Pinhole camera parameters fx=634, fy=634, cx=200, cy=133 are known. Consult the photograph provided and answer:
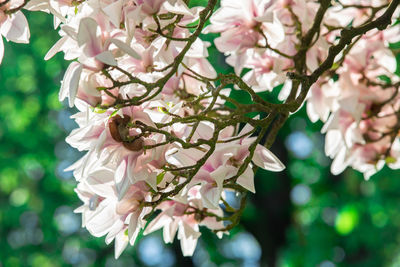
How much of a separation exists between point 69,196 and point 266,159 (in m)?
3.13

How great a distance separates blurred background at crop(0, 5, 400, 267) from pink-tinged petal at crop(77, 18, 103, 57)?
2.33m

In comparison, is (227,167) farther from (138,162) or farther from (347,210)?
(347,210)

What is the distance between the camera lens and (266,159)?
79cm

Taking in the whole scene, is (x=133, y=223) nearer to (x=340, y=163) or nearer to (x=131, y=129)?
(x=131, y=129)

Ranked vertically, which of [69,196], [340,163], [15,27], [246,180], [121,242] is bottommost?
[69,196]

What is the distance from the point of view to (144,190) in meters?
0.77

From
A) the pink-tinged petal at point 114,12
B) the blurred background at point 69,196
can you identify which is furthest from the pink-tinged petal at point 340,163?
the blurred background at point 69,196

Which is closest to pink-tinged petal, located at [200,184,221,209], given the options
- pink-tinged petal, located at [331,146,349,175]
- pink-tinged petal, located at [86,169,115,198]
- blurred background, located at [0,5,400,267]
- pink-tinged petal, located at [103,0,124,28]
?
pink-tinged petal, located at [86,169,115,198]

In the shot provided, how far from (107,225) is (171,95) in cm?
25

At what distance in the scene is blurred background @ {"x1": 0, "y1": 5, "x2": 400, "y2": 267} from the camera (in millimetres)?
3086

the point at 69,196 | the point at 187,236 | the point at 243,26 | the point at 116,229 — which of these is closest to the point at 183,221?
the point at 187,236

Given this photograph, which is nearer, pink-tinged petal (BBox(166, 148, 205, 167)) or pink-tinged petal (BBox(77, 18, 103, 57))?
pink-tinged petal (BBox(77, 18, 103, 57))

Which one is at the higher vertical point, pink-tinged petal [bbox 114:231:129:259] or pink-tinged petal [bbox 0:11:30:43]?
pink-tinged petal [bbox 0:11:30:43]

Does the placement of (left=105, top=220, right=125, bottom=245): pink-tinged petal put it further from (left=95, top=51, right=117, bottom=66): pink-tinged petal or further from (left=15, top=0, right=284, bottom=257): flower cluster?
(left=95, top=51, right=117, bottom=66): pink-tinged petal
